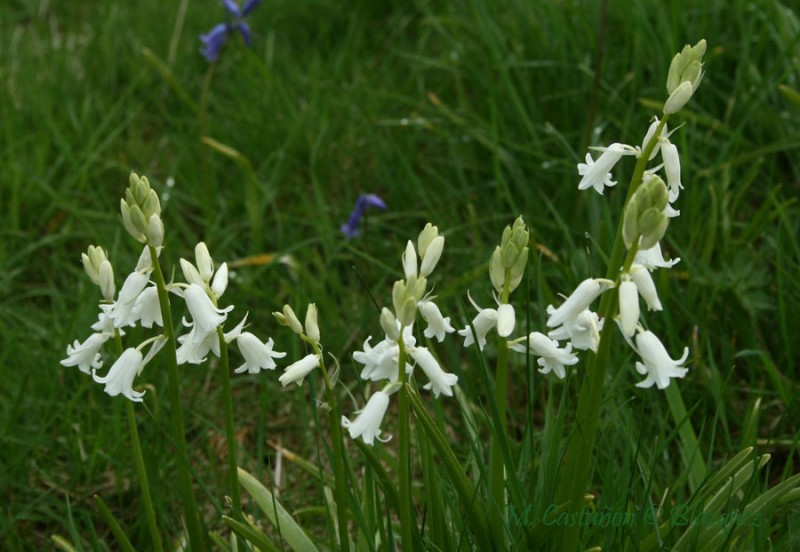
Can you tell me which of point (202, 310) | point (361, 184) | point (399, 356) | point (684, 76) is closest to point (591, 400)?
point (399, 356)

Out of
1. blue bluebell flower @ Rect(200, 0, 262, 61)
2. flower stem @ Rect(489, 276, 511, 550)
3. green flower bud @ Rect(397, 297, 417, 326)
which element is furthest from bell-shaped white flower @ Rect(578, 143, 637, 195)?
blue bluebell flower @ Rect(200, 0, 262, 61)

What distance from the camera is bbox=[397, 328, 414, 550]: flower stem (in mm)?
1862

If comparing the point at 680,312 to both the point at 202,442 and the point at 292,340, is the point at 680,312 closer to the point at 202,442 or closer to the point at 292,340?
the point at 292,340

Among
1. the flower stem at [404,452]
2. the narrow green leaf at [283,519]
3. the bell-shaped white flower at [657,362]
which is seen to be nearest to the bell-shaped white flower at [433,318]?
the flower stem at [404,452]

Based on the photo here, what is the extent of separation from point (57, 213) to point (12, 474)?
1.99 meters

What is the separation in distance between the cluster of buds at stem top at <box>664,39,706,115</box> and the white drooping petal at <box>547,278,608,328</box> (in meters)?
0.35

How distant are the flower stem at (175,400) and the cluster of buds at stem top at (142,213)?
28 millimetres

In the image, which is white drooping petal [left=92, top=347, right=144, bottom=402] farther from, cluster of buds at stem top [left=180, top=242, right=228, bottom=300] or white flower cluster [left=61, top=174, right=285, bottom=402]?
cluster of buds at stem top [left=180, top=242, right=228, bottom=300]

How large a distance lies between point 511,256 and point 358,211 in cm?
235

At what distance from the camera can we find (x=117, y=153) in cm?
532

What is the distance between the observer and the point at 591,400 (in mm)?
1839

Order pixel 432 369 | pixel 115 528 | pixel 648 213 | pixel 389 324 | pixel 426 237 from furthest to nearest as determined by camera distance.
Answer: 1. pixel 115 528
2. pixel 426 237
3. pixel 432 369
4. pixel 389 324
5. pixel 648 213

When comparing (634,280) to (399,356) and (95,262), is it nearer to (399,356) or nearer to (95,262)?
(399,356)

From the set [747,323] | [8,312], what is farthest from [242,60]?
[747,323]
